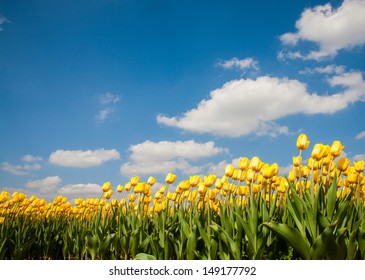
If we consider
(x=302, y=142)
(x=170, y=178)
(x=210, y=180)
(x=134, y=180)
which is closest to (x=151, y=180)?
(x=134, y=180)

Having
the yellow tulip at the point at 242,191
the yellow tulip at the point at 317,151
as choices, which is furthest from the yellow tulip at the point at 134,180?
the yellow tulip at the point at 317,151

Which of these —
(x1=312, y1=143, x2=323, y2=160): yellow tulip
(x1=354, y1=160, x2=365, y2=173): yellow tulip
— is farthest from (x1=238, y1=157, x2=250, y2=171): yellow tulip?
(x1=354, y1=160, x2=365, y2=173): yellow tulip

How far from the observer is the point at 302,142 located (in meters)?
4.97

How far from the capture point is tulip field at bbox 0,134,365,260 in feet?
14.7

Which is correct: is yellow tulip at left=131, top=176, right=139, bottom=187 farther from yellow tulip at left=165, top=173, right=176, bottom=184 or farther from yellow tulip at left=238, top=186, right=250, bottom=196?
yellow tulip at left=238, top=186, right=250, bottom=196

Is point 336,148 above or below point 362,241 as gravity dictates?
above

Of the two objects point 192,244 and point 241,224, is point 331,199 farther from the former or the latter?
point 192,244

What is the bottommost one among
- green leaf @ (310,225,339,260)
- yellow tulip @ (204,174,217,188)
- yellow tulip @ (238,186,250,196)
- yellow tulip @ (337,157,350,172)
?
green leaf @ (310,225,339,260)

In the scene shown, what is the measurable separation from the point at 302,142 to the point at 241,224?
4.26 feet

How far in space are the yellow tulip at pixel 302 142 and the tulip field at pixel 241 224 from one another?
12 mm

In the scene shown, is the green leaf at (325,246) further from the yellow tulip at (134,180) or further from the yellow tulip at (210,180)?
the yellow tulip at (134,180)

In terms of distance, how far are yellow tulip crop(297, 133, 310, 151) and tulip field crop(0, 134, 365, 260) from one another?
0.04 feet

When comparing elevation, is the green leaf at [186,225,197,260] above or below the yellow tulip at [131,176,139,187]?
below
